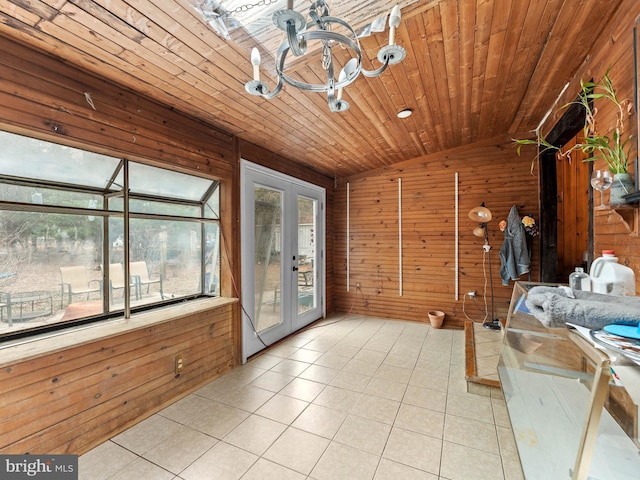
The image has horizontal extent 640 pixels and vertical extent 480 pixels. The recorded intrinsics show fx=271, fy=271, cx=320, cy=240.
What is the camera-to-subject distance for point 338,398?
2387 mm

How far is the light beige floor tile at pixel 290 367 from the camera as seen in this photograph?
2.85 m

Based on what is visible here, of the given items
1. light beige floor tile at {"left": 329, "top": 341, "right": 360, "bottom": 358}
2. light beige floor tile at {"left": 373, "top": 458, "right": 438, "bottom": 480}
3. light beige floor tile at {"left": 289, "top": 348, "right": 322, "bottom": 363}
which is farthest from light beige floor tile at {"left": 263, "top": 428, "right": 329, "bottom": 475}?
light beige floor tile at {"left": 329, "top": 341, "right": 360, "bottom": 358}

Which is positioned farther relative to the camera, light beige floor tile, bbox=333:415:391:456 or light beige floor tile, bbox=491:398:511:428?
light beige floor tile, bbox=491:398:511:428

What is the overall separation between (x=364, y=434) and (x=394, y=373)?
0.99 meters

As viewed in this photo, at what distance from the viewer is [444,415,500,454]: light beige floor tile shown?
1824 mm

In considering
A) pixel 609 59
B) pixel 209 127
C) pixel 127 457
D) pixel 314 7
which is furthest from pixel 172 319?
pixel 609 59

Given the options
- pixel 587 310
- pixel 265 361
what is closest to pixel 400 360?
pixel 265 361

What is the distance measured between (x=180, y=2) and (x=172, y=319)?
2.15m

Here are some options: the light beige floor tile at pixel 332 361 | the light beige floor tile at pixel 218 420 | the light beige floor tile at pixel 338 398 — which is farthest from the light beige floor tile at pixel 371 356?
the light beige floor tile at pixel 218 420

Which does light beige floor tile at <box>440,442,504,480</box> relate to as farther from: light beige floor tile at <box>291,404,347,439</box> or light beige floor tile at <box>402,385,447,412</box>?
light beige floor tile at <box>291,404,347,439</box>

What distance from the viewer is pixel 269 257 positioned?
3.56 meters

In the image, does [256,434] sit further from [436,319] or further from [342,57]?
[436,319]

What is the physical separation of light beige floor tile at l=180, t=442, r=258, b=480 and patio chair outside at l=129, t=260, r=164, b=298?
1.49m

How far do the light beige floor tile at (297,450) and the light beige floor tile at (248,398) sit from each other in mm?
447
